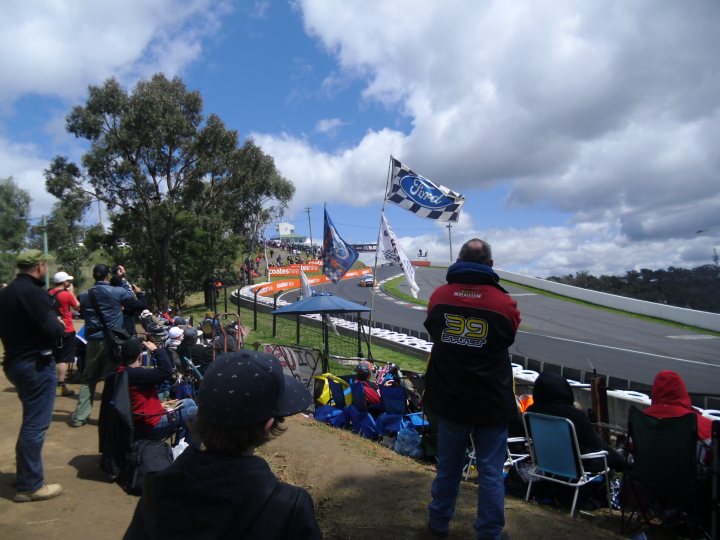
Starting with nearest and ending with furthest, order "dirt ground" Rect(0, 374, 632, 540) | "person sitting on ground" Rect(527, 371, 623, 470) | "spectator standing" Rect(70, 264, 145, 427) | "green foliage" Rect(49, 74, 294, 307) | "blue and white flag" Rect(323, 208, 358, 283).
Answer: "dirt ground" Rect(0, 374, 632, 540)
"person sitting on ground" Rect(527, 371, 623, 470)
"spectator standing" Rect(70, 264, 145, 427)
"blue and white flag" Rect(323, 208, 358, 283)
"green foliage" Rect(49, 74, 294, 307)

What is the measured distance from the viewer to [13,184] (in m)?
47.9

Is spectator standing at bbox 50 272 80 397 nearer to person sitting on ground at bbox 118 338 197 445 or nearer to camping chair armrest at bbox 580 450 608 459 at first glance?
person sitting on ground at bbox 118 338 197 445

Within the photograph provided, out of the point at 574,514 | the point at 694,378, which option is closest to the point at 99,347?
the point at 574,514

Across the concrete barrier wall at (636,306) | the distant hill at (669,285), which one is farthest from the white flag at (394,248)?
the distant hill at (669,285)

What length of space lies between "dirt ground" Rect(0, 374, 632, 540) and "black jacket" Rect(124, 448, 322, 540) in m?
2.27

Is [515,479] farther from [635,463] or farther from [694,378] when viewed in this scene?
[694,378]

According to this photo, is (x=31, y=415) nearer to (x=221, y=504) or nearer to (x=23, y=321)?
(x=23, y=321)

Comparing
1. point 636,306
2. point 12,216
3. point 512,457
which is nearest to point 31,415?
point 512,457

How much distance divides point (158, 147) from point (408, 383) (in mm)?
23113

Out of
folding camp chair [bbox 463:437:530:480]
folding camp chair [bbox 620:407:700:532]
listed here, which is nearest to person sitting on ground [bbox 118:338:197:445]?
folding camp chair [bbox 463:437:530:480]

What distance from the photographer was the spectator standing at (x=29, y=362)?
12.5ft

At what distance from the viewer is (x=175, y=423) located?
4.75 meters

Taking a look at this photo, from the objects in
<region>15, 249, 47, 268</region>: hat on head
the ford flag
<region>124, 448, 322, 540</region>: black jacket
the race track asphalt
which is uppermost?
the ford flag

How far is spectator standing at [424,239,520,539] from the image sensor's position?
309 centimetres
